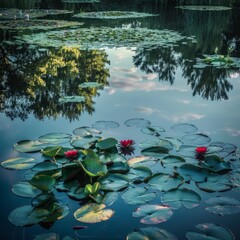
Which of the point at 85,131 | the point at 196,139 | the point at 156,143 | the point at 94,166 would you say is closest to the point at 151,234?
the point at 94,166

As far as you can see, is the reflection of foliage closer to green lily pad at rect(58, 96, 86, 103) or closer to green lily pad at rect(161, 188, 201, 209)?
green lily pad at rect(58, 96, 86, 103)

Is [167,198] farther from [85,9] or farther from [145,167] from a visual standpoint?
[85,9]

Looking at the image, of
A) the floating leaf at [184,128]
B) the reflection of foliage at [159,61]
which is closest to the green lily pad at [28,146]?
the floating leaf at [184,128]

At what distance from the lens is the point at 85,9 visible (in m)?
16.5

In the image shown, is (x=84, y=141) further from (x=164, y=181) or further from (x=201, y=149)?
(x=201, y=149)

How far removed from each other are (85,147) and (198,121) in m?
A: 1.44

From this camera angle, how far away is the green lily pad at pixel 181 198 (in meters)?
2.10

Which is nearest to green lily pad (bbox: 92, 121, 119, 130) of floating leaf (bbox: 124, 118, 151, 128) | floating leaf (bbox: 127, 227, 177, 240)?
floating leaf (bbox: 124, 118, 151, 128)

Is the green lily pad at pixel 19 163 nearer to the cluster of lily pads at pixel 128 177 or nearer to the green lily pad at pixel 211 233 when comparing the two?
the cluster of lily pads at pixel 128 177

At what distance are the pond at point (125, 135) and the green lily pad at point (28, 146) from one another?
11mm

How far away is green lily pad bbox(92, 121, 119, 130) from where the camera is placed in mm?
3347

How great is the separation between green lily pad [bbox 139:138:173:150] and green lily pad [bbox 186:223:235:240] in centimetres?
100

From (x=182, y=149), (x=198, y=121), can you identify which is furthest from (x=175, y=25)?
(x=182, y=149)

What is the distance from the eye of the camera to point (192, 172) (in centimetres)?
245
